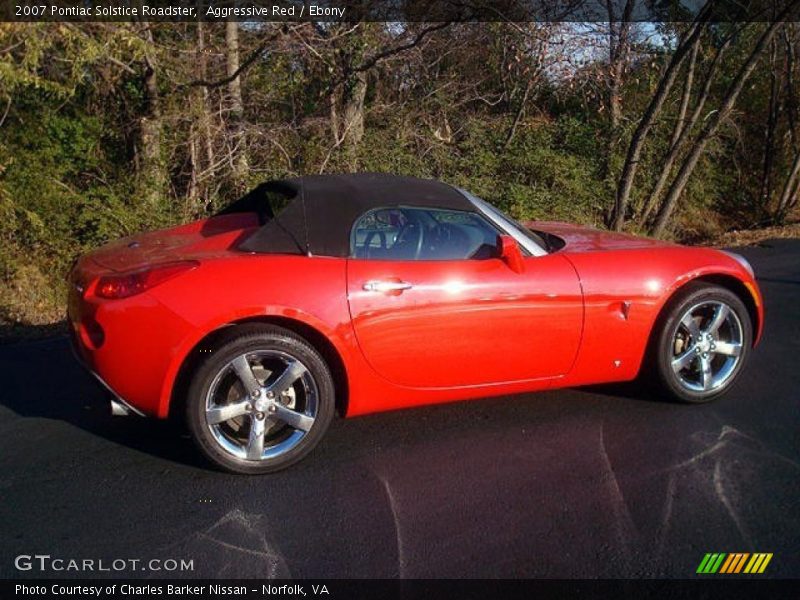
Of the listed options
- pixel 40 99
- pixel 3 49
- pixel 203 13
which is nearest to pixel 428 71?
pixel 203 13

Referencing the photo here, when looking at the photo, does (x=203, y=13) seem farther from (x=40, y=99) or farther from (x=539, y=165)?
(x=539, y=165)

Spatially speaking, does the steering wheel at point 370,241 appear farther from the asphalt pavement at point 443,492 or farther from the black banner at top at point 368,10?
the black banner at top at point 368,10

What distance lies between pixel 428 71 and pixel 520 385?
10.7 metres

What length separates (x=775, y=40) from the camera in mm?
15891

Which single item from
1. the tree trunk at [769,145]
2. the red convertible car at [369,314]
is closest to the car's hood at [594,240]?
the red convertible car at [369,314]

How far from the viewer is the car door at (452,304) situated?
11.4 ft

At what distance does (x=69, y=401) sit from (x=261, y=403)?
5.67 ft

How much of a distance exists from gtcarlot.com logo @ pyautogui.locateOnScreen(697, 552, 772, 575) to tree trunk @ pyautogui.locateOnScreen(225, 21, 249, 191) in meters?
8.96

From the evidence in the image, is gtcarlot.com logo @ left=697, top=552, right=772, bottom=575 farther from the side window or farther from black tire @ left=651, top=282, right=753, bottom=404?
the side window

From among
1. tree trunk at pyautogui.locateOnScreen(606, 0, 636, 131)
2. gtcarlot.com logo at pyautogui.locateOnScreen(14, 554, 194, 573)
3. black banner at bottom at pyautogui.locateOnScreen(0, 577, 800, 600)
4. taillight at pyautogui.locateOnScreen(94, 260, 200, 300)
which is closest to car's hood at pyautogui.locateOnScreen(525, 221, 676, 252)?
black banner at bottom at pyautogui.locateOnScreen(0, 577, 800, 600)

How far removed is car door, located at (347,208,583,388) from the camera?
3.46 meters

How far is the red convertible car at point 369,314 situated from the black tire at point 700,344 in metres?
0.01

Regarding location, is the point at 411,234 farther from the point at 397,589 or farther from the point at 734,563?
the point at 734,563

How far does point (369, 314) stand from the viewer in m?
3.42
